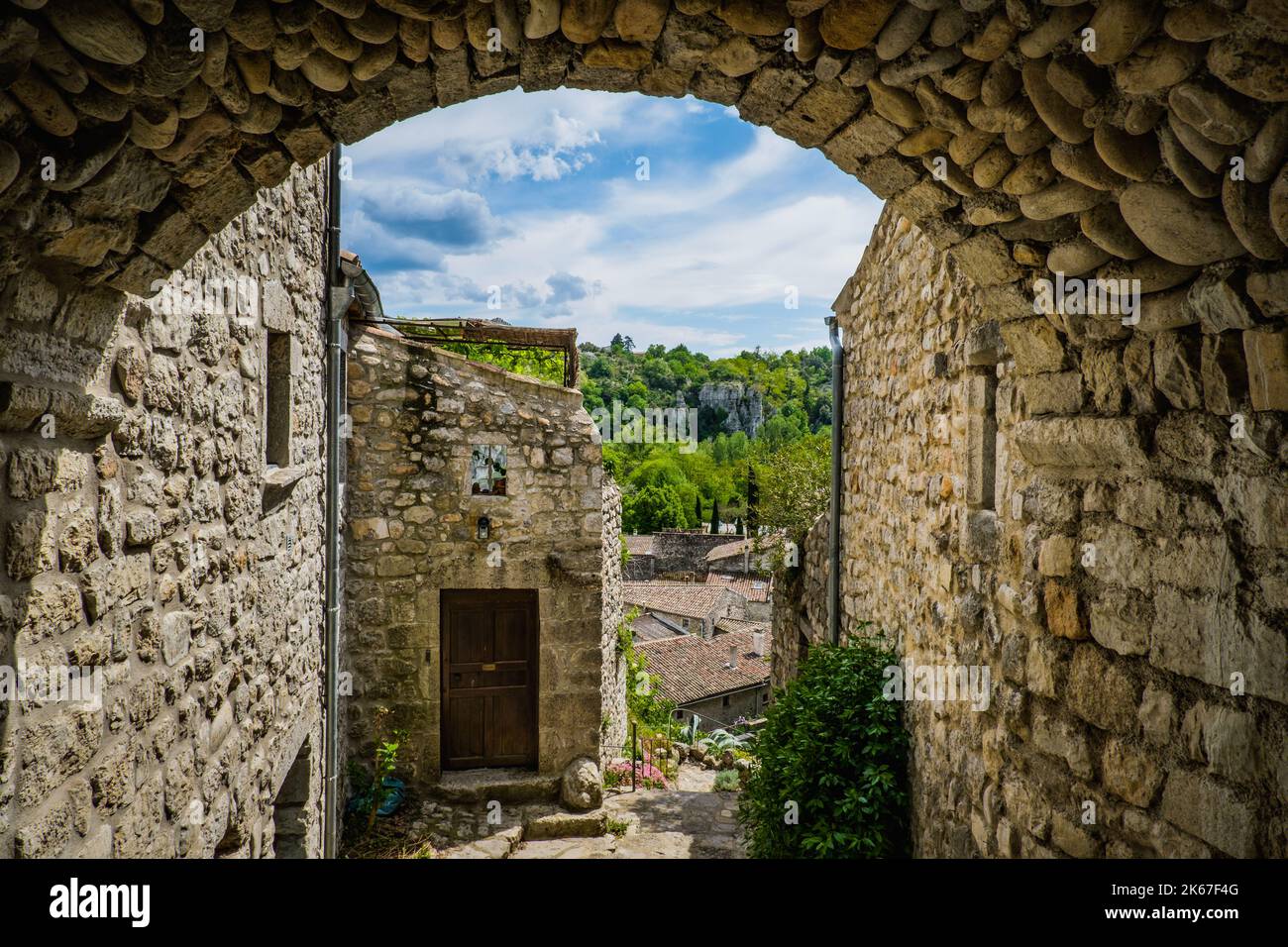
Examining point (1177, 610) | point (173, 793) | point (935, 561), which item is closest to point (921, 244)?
point (935, 561)

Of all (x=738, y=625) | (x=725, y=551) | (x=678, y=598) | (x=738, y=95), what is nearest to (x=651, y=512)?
(x=725, y=551)

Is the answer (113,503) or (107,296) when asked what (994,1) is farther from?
(113,503)

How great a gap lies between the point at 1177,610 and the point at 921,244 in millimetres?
2702

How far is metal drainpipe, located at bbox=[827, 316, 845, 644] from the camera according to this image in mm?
5867

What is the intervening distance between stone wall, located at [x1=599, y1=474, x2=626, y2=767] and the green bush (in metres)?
2.57

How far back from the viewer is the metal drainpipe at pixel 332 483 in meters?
5.15

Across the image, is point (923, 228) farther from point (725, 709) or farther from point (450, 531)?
point (725, 709)

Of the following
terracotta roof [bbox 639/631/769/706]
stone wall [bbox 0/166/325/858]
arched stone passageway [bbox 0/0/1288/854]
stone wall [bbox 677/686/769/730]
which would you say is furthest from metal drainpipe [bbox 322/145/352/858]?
stone wall [bbox 677/686/769/730]

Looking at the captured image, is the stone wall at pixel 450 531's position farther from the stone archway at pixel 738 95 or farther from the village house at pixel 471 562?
the stone archway at pixel 738 95

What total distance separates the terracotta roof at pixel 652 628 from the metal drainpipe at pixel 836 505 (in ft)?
84.7

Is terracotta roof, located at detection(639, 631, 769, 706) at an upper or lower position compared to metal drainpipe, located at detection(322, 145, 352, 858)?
lower

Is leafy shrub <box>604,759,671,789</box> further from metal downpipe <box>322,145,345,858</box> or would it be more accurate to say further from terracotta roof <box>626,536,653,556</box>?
terracotta roof <box>626,536,653,556</box>

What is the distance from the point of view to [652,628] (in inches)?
1280

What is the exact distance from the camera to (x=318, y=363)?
16.6 ft
